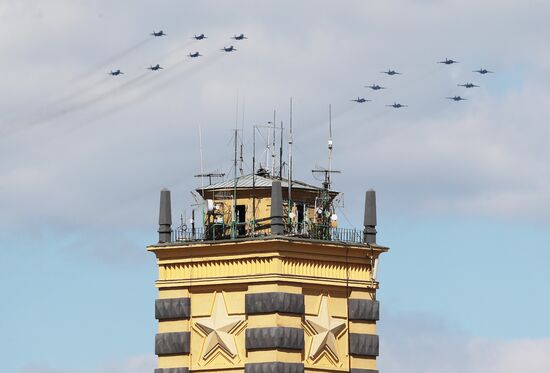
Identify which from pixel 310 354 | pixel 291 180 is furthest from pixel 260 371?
pixel 291 180

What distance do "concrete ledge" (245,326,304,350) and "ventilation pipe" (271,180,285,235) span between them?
283 inches

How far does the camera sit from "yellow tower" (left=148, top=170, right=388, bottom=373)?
166000 millimetres

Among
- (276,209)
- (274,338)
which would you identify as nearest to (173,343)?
(274,338)

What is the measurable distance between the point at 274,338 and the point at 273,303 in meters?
2.57

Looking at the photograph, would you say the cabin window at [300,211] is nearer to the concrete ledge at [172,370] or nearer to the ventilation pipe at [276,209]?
the ventilation pipe at [276,209]

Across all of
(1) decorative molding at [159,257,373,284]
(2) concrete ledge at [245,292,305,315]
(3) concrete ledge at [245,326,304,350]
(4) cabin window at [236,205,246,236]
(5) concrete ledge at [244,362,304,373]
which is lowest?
(5) concrete ledge at [244,362,304,373]

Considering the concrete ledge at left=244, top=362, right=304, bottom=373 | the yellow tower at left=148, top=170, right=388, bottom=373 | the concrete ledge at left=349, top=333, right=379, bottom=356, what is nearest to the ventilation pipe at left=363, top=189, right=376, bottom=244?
the yellow tower at left=148, top=170, right=388, bottom=373

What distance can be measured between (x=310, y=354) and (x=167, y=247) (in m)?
13.6

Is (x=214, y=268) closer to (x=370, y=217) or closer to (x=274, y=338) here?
(x=274, y=338)

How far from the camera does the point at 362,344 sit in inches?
6718

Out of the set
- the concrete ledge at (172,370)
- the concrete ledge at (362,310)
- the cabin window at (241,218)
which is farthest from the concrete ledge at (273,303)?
the concrete ledge at (172,370)

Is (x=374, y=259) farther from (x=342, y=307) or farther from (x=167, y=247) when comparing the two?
(x=167, y=247)

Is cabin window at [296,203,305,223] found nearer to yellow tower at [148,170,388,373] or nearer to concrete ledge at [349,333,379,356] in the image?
yellow tower at [148,170,388,373]

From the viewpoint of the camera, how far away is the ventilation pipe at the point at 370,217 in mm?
173000
